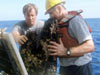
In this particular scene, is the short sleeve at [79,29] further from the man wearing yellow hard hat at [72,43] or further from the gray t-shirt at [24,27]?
the gray t-shirt at [24,27]

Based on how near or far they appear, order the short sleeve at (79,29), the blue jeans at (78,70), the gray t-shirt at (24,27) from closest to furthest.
Result: 1. the short sleeve at (79,29)
2. the blue jeans at (78,70)
3. the gray t-shirt at (24,27)

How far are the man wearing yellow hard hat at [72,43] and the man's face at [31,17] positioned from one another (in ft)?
0.91

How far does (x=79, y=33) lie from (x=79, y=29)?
45mm

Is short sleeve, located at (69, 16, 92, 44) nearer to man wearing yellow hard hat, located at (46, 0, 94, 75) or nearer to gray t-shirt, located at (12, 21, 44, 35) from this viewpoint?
man wearing yellow hard hat, located at (46, 0, 94, 75)

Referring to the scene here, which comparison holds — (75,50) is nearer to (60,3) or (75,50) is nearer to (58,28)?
(58,28)

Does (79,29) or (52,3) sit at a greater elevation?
(52,3)

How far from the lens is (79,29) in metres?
2.59

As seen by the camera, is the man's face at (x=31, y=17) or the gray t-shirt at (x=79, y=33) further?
the man's face at (x=31, y=17)

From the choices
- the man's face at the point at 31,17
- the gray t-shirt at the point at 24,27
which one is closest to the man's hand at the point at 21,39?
the gray t-shirt at the point at 24,27

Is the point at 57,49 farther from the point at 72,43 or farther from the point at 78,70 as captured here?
the point at 78,70

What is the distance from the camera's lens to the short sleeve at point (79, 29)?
2577mm

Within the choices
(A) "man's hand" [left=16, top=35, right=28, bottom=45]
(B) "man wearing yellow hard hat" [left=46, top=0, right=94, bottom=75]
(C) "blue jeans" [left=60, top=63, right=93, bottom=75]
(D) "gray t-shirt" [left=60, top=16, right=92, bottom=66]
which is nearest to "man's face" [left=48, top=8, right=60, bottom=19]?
(B) "man wearing yellow hard hat" [left=46, top=0, right=94, bottom=75]

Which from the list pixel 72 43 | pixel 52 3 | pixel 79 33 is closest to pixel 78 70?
pixel 72 43

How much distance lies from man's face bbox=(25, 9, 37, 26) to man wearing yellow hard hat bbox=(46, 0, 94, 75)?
Result: 276mm
